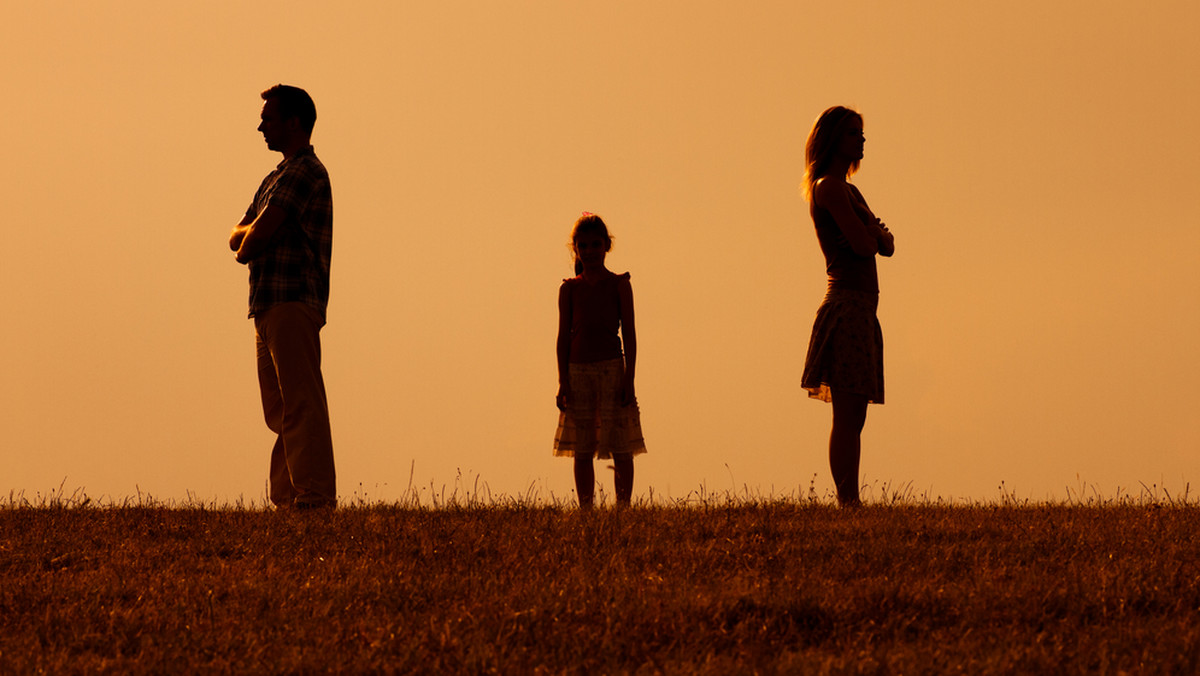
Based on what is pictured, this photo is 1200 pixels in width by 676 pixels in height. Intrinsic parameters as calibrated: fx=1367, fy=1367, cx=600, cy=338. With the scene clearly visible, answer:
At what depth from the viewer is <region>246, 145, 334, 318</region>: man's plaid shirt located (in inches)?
354

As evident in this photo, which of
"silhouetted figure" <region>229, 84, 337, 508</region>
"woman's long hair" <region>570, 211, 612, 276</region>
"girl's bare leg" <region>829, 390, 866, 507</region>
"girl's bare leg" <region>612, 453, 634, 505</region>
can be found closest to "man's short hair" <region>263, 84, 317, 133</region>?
"silhouetted figure" <region>229, 84, 337, 508</region>

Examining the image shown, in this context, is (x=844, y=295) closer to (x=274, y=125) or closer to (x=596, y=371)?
(x=596, y=371)

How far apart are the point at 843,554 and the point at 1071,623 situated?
149cm

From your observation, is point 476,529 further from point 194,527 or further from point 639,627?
point 639,627

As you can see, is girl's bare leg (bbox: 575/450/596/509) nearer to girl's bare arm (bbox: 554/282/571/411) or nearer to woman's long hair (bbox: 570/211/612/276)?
girl's bare arm (bbox: 554/282/571/411)

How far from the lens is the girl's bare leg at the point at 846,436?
8750mm

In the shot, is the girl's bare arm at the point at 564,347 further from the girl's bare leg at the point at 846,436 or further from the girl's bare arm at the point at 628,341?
the girl's bare leg at the point at 846,436

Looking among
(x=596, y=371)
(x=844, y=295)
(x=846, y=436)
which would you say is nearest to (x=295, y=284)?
(x=596, y=371)

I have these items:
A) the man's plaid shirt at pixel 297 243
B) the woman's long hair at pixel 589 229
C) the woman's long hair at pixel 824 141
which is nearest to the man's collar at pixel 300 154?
the man's plaid shirt at pixel 297 243

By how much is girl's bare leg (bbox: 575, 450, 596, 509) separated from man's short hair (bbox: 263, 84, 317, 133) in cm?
301

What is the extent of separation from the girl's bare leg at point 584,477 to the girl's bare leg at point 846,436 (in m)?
1.84

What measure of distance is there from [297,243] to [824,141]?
354 cm

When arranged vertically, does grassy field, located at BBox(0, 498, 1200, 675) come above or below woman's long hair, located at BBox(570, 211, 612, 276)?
below

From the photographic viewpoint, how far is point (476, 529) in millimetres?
8125
